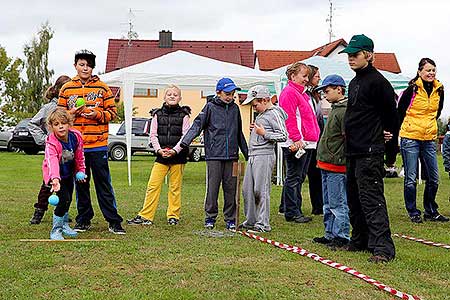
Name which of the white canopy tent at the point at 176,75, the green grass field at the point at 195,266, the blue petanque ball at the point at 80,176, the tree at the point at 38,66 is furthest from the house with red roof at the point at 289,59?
the blue petanque ball at the point at 80,176

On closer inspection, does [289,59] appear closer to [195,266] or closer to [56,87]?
[56,87]

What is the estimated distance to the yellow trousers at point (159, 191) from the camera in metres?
8.71

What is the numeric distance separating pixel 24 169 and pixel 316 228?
13.2 metres

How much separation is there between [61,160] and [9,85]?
128ft

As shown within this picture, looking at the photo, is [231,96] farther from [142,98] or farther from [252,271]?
[142,98]

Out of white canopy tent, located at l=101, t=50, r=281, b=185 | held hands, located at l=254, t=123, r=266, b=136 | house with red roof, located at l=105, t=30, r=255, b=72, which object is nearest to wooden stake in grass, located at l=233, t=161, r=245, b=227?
held hands, located at l=254, t=123, r=266, b=136

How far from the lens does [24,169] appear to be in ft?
65.3

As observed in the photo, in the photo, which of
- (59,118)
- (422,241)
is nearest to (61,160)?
(59,118)

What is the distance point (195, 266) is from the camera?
19.7ft

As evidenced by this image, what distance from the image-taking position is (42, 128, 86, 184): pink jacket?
715 cm

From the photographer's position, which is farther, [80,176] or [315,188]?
[315,188]

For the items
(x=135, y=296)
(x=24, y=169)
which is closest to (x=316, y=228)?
(x=135, y=296)

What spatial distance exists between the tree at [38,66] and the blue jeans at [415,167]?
43524mm

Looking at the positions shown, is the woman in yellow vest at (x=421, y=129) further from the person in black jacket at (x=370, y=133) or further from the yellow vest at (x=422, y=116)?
the person in black jacket at (x=370, y=133)
